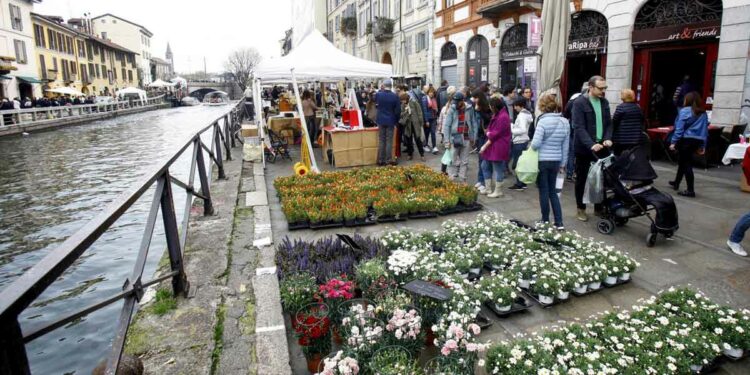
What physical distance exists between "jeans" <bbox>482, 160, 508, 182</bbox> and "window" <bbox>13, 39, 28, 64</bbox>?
4587cm

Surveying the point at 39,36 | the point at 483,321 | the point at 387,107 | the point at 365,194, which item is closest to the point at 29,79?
the point at 39,36

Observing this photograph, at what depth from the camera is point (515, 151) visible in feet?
29.9

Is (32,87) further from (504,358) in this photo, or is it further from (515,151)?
(504,358)

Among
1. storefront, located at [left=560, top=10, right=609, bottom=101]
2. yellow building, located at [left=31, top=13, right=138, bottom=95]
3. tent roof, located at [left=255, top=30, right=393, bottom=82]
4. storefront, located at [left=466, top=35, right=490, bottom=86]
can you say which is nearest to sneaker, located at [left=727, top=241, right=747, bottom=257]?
tent roof, located at [left=255, top=30, right=393, bottom=82]

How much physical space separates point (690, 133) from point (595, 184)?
2.72m

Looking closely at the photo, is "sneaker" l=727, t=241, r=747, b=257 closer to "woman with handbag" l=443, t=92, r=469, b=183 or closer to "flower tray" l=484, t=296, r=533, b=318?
"flower tray" l=484, t=296, r=533, b=318

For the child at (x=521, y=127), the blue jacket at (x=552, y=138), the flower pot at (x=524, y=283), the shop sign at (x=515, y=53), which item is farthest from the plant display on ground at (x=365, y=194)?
the shop sign at (x=515, y=53)

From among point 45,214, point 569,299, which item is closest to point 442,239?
point 569,299

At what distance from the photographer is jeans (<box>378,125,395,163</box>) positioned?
10.9 metres

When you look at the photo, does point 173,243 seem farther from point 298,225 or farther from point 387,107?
point 387,107

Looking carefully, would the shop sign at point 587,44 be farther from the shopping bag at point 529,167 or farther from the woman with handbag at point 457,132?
the shopping bag at point 529,167

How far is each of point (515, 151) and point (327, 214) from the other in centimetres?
422

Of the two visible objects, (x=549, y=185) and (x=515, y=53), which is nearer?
(x=549, y=185)

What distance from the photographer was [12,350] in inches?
66.0
